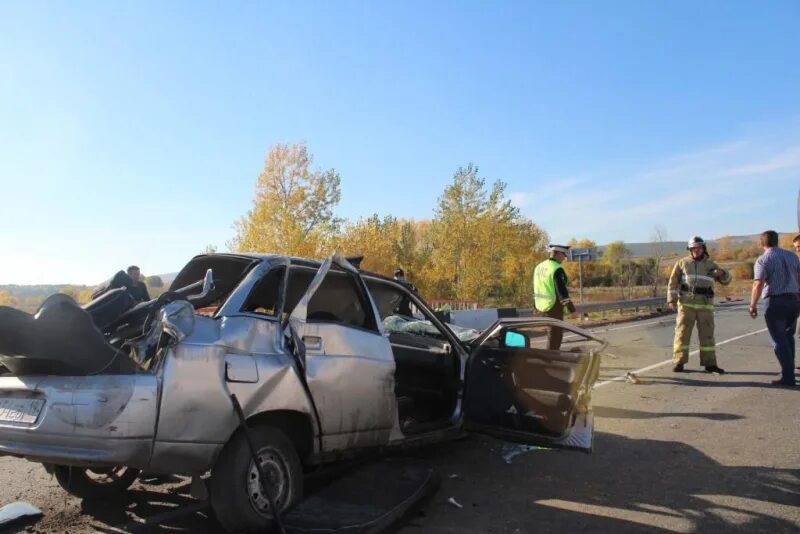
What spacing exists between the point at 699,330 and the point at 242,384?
24.6ft

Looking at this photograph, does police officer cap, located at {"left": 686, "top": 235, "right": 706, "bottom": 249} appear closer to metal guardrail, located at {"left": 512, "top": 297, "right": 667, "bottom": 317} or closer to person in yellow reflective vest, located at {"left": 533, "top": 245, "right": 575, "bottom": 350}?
person in yellow reflective vest, located at {"left": 533, "top": 245, "right": 575, "bottom": 350}

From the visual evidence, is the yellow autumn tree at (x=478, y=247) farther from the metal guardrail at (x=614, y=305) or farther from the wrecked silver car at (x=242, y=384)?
the wrecked silver car at (x=242, y=384)

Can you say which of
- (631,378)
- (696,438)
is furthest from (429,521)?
(631,378)

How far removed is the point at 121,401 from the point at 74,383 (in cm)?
31

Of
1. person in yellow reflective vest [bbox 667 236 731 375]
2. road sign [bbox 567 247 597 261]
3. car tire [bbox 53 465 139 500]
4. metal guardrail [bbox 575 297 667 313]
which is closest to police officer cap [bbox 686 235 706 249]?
person in yellow reflective vest [bbox 667 236 731 375]

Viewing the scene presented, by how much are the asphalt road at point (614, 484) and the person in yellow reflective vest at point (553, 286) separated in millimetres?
1349

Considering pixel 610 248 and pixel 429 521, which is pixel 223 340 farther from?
pixel 610 248

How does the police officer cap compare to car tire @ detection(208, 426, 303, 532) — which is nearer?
car tire @ detection(208, 426, 303, 532)

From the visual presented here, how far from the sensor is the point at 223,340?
10.3 ft

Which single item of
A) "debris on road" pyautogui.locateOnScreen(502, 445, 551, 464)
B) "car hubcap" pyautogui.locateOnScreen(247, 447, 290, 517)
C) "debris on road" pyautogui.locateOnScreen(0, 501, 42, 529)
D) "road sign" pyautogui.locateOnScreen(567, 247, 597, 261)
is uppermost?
"road sign" pyautogui.locateOnScreen(567, 247, 597, 261)

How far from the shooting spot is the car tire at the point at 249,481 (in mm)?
3010

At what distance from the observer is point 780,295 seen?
25.0 ft

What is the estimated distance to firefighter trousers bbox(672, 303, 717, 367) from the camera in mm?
8344

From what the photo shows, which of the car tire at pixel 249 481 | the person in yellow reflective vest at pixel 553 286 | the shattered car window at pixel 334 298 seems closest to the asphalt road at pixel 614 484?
the car tire at pixel 249 481
